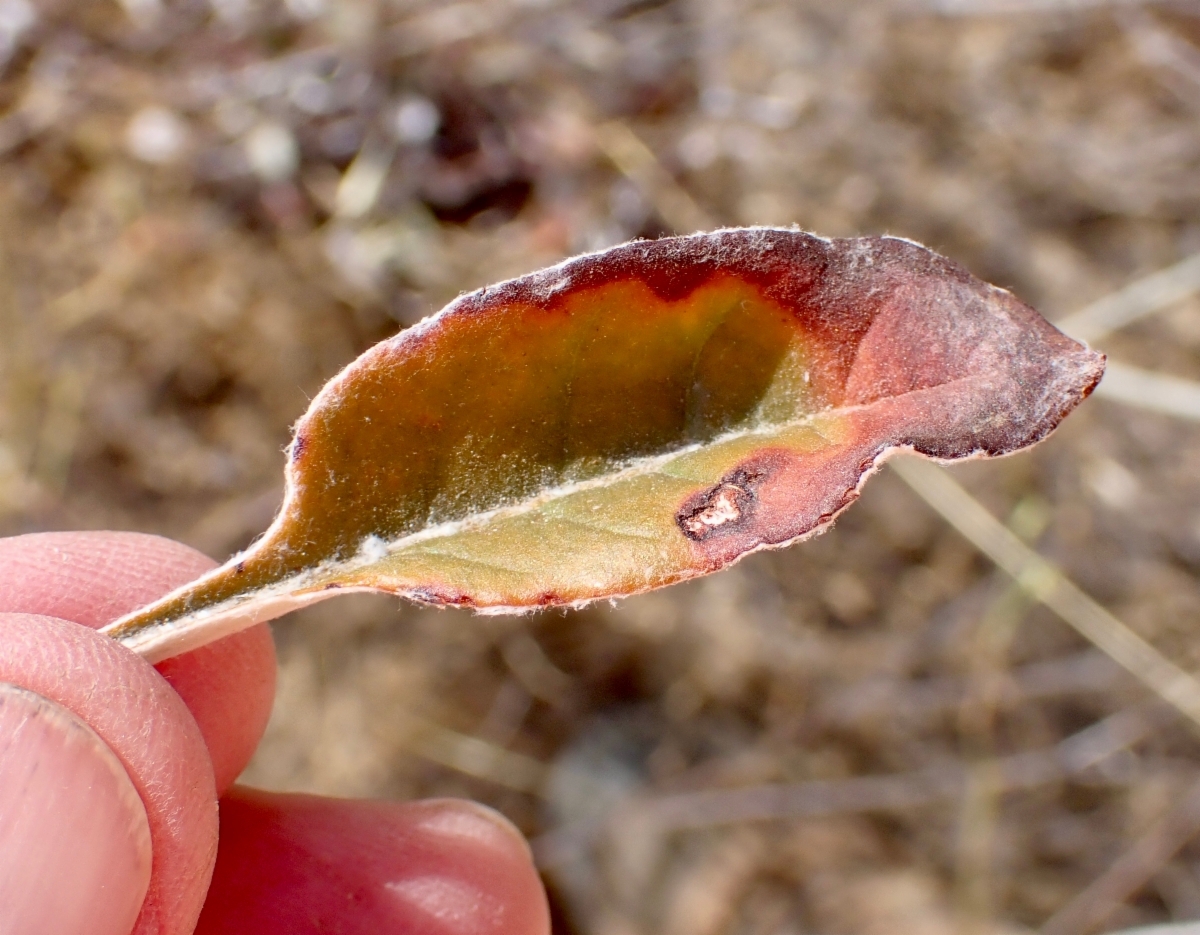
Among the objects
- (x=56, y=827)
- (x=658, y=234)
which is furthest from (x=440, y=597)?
(x=658, y=234)

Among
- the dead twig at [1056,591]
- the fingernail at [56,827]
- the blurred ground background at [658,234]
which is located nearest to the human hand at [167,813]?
the fingernail at [56,827]

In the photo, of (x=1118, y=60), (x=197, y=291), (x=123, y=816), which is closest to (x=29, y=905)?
(x=123, y=816)

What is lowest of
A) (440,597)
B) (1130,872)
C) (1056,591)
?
(1130,872)

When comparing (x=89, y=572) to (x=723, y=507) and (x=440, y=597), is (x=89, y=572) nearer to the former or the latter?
(x=440, y=597)

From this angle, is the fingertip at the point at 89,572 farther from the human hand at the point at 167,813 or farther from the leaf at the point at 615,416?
the leaf at the point at 615,416

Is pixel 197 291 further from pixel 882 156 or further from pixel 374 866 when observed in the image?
pixel 882 156

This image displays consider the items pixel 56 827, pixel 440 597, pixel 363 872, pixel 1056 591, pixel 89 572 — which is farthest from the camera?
pixel 1056 591

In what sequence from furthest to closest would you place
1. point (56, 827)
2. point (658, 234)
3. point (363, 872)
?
point (658, 234) < point (363, 872) < point (56, 827)
